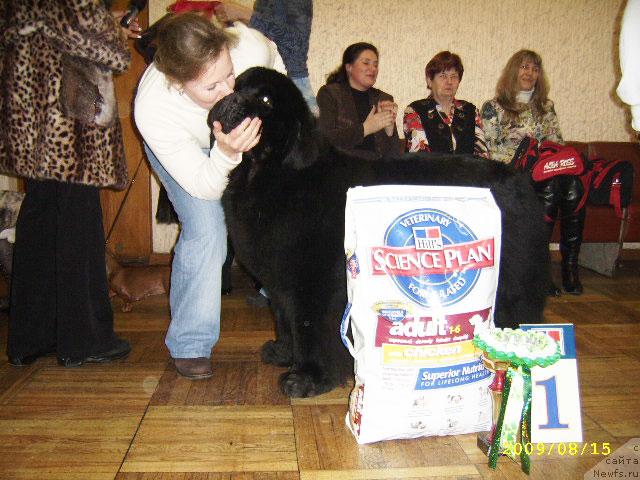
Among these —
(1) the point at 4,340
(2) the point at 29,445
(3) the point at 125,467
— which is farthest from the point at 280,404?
(1) the point at 4,340

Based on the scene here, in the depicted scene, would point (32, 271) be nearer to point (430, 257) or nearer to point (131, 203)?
point (430, 257)

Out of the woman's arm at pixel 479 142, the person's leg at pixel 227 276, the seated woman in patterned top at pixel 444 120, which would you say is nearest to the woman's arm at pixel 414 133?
the seated woman in patterned top at pixel 444 120

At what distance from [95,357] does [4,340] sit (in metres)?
0.55

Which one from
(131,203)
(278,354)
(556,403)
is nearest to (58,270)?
(278,354)

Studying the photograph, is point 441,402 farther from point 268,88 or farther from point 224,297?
point 224,297

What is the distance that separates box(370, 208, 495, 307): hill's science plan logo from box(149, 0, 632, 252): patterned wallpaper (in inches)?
114

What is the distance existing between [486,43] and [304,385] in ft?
11.3

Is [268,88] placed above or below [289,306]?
above

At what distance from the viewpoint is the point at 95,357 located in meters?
1.95

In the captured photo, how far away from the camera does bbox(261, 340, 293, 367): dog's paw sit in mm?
1923

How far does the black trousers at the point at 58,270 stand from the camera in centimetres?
184

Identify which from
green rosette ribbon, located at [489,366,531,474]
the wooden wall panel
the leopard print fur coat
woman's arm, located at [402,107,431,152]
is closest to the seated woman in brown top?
woman's arm, located at [402,107,431,152]

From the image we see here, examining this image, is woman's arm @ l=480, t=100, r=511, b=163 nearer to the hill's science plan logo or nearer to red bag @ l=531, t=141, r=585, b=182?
red bag @ l=531, t=141, r=585, b=182

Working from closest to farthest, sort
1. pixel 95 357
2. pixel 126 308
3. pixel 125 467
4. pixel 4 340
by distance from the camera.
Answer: pixel 125 467, pixel 95 357, pixel 4 340, pixel 126 308
